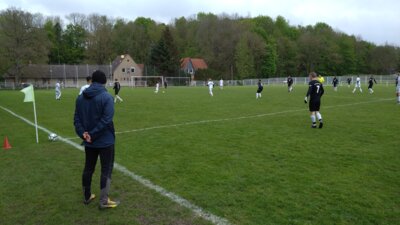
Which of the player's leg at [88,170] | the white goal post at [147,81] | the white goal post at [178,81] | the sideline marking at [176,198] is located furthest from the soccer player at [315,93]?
the white goal post at [178,81]

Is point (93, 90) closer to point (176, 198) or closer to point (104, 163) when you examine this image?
point (104, 163)

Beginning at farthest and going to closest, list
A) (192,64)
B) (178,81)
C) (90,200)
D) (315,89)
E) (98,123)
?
(192,64) → (178,81) → (315,89) → (90,200) → (98,123)

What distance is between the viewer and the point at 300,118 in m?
14.0

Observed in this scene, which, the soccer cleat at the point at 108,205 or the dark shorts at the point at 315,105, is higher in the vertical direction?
the dark shorts at the point at 315,105

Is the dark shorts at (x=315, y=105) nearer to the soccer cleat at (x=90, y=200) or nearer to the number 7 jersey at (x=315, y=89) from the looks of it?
the number 7 jersey at (x=315, y=89)

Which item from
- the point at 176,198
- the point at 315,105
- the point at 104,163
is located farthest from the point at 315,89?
the point at 104,163

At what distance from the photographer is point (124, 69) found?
84375 millimetres

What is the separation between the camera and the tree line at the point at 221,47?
84375mm

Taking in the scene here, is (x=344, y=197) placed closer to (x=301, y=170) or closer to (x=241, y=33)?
(x=301, y=170)

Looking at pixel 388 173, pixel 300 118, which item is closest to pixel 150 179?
pixel 388 173

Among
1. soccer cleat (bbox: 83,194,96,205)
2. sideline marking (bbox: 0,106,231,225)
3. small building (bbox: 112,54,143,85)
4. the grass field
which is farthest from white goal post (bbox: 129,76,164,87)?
soccer cleat (bbox: 83,194,96,205)

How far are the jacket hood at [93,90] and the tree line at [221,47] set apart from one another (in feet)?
238

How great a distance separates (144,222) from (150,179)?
1734 millimetres

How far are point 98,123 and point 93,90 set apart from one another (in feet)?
1.58
